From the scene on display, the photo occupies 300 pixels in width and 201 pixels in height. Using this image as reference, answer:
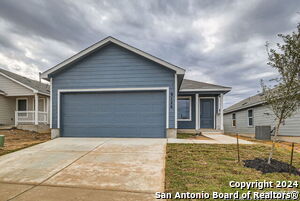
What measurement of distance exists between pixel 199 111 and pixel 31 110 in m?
14.3

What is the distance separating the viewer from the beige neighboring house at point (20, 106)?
12398mm

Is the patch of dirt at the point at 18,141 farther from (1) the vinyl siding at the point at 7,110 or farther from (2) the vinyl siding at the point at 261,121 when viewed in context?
(2) the vinyl siding at the point at 261,121

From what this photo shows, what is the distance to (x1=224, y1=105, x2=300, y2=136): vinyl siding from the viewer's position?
9203mm

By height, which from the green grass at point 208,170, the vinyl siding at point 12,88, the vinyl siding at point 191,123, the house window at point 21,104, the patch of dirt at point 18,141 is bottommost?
the patch of dirt at point 18,141

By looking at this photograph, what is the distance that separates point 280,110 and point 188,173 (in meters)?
3.01

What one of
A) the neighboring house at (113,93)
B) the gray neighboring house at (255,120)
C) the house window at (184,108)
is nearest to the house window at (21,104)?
the neighboring house at (113,93)

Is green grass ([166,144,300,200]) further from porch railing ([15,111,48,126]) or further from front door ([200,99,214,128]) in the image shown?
porch railing ([15,111,48,126])

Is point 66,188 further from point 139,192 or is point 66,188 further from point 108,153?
point 108,153

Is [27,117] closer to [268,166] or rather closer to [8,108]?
[8,108]

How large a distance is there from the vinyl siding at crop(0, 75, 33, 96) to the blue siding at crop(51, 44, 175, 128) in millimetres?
6372

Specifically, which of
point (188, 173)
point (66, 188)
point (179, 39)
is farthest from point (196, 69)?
point (66, 188)

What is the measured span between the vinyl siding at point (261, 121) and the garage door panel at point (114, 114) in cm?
471

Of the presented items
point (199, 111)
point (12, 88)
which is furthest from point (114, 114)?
point (12, 88)

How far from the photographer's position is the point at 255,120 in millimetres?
13055
